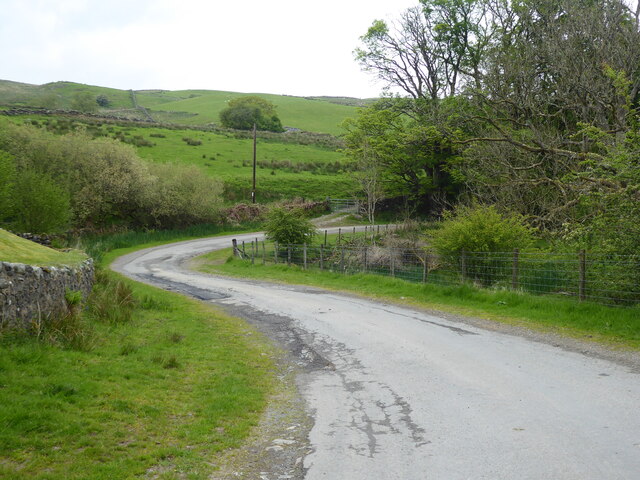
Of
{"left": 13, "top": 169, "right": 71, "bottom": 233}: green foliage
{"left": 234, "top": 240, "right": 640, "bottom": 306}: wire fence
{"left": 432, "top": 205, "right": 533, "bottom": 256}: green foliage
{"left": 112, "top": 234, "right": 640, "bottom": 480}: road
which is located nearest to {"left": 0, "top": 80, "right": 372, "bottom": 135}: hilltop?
{"left": 13, "top": 169, "right": 71, "bottom": 233}: green foliage

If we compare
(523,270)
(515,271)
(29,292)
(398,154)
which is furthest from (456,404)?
(398,154)

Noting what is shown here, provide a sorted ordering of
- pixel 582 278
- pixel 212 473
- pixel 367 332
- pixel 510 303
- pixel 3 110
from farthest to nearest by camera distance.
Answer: pixel 3 110 < pixel 510 303 < pixel 582 278 < pixel 367 332 < pixel 212 473

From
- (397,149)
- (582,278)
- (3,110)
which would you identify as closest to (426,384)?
(582,278)

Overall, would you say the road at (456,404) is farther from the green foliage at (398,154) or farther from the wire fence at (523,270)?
the green foliage at (398,154)

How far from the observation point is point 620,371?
7.68 m

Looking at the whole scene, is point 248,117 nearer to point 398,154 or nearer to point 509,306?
point 398,154

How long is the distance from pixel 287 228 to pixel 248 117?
76.0m

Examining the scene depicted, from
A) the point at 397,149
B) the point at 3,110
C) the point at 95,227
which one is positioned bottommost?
the point at 95,227

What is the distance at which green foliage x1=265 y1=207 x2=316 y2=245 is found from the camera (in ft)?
93.4

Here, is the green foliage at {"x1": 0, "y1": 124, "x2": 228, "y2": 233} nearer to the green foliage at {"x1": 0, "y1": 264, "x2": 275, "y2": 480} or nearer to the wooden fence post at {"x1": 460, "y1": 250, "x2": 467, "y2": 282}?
the wooden fence post at {"x1": 460, "y1": 250, "x2": 467, "y2": 282}

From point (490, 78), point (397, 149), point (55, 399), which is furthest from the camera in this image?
point (397, 149)

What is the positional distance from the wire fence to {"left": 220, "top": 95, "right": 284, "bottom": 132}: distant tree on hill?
254 feet

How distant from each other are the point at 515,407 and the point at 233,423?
3.42 m

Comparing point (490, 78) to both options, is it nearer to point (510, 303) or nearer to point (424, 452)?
point (510, 303)
